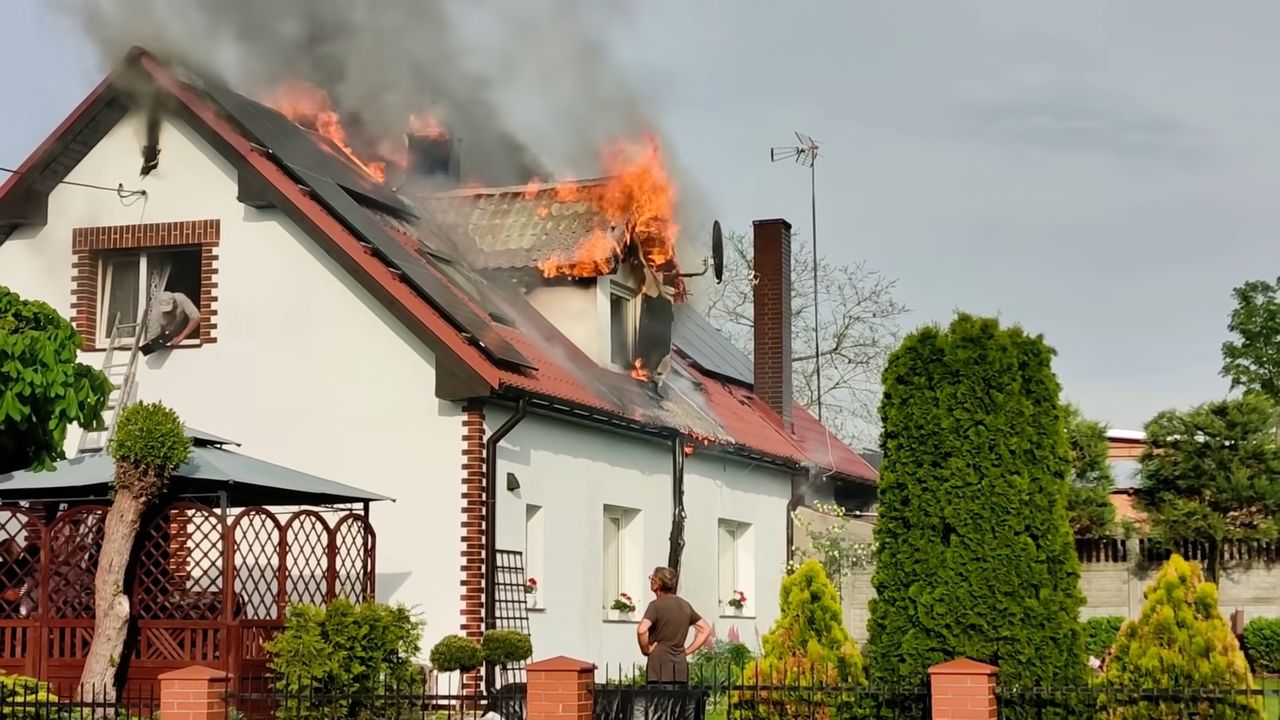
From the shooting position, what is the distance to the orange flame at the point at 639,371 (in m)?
24.6

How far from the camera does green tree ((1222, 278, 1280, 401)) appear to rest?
2104 inches

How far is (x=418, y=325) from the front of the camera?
19.5 metres

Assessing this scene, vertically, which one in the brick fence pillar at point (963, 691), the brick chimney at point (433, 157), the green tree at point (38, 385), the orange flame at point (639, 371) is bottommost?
the brick fence pillar at point (963, 691)

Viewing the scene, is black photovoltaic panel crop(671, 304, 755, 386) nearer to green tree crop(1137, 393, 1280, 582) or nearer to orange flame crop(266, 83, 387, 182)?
orange flame crop(266, 83, 387, 182)

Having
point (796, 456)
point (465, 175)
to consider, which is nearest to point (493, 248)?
point (465, 175)

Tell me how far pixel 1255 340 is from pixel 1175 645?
137 feet

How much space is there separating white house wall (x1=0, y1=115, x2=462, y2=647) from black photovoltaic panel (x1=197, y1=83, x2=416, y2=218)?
623mm

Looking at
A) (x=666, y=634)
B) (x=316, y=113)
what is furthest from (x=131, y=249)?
(x=666, y=634)

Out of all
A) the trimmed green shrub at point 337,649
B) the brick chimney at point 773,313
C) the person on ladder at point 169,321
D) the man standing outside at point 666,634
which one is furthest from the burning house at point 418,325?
the man standing outside at point 666,634

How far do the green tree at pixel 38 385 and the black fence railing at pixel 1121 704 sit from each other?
9.67m

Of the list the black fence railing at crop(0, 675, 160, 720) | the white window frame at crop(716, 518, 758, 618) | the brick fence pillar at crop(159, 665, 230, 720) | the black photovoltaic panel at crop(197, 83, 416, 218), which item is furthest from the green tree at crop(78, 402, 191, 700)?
the white window frame at crop(716, 518, 758, 618)

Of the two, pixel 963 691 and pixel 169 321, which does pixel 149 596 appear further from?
pixel 963 691

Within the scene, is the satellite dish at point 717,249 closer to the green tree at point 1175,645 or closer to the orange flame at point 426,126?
the orange flame at point 426,126

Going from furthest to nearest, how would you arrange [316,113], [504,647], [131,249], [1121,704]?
[316,113] < [131,249] < [504,647] < [1121,704]
